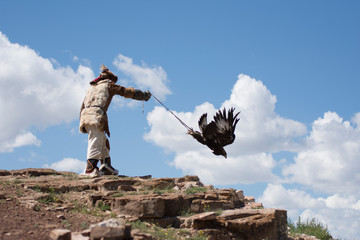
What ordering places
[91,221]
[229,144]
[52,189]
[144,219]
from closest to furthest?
[91,221], [144,219], [52,189], [229,144]

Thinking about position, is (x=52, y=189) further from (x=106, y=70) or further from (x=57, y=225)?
(x=106, y=70)

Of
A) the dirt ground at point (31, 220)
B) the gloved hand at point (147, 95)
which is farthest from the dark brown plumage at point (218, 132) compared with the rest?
the dirt ground at point (31, 220)

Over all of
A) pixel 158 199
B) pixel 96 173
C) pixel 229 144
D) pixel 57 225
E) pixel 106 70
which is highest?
pixel 106 70

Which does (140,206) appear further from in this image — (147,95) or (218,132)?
(147,95)

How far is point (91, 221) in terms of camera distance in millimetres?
8164

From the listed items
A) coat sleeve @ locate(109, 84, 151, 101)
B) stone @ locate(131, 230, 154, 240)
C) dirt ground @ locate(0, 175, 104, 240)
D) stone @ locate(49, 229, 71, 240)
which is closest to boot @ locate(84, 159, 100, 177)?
coat sleeve @ locate(109, 84, 151, 101)

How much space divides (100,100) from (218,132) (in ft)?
11.6

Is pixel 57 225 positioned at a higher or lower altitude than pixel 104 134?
lower

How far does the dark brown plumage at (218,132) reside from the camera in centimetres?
1080

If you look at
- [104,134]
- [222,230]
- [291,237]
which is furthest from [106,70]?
[291,237]

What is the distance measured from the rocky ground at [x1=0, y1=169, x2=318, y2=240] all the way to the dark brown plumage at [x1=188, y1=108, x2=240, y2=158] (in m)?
1.23

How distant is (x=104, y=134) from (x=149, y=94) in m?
1.84

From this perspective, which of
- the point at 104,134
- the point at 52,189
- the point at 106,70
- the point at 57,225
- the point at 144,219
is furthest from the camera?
the point at 106,70

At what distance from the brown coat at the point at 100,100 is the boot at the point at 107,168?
779mm
